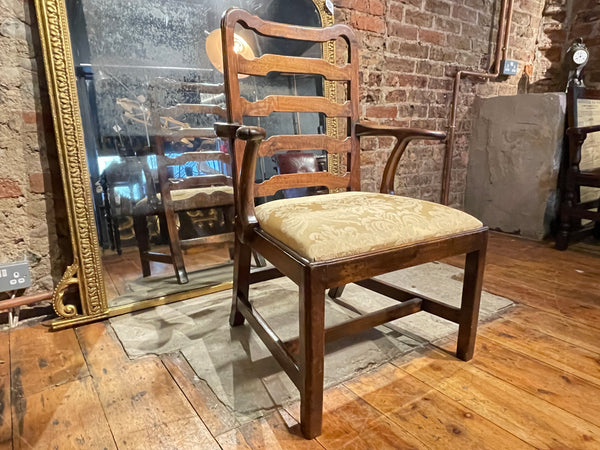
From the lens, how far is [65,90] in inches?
49.4

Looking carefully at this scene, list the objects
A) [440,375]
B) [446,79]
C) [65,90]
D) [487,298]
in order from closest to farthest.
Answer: [440,375] < [65,90] < [487,298] < [446,79]

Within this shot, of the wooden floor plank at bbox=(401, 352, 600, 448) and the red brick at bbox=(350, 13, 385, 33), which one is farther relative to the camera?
the red brick at bbox=(350, 13, 385, 33)

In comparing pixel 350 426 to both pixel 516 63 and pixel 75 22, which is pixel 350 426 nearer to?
pixel 75 22

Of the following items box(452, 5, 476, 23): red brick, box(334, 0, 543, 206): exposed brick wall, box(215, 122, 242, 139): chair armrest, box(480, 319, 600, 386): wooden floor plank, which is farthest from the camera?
box(452, 5, 476, 23): red brick

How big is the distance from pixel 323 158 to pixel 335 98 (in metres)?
0.31

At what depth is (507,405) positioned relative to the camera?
3.18 ft

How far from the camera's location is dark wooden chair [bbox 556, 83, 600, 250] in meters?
2.11

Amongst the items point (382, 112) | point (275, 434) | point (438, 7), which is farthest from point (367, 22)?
point (275, 434)

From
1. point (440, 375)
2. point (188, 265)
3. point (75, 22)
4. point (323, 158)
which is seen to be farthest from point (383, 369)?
point (75, 22)

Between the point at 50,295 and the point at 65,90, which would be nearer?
the point at 65,90

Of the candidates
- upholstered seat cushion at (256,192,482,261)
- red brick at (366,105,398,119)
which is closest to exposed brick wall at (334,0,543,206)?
red brick at (366,105,398,119)

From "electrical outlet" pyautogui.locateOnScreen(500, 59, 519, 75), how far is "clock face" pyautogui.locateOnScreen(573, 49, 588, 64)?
35cm

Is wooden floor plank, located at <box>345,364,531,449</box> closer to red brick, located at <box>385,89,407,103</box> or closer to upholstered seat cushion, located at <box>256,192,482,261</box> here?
upholstered seat cushion, located at <box>256,192,482,261</box>

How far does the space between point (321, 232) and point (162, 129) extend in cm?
99
